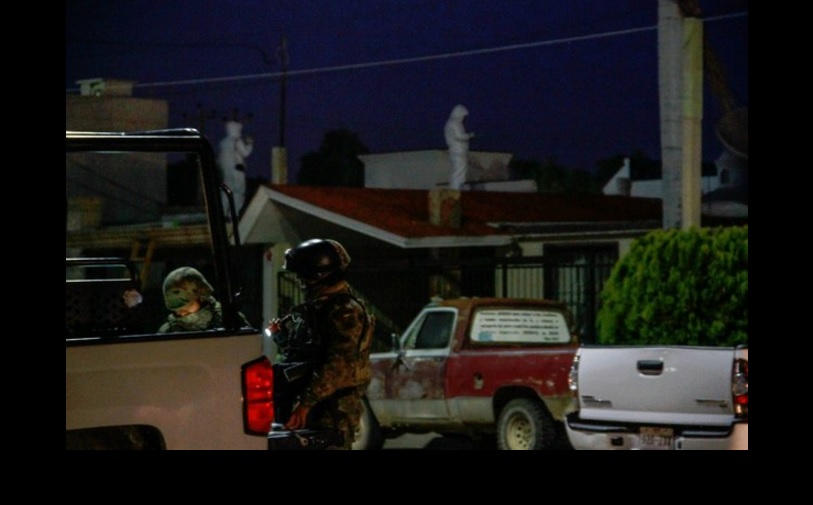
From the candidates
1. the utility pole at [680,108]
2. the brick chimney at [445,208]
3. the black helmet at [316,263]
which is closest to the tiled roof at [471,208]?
the brick chimney at [445,208]

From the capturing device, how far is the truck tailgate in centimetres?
1174

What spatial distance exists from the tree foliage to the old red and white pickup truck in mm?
49135

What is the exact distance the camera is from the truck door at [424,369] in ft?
47.9

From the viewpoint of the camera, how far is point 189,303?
881 cm

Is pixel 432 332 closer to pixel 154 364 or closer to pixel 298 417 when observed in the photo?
pixel 298 417

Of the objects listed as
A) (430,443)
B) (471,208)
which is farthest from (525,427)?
(471,208)

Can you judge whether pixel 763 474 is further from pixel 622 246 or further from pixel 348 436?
pixel 622 246

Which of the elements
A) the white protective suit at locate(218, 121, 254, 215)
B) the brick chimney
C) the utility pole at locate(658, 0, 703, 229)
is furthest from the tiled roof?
the white protective suit at locate(218, 121, 254, 215)

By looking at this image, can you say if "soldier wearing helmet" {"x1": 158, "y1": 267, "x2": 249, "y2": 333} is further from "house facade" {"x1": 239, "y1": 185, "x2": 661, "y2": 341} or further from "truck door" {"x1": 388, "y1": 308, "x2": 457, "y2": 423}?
"house facade" {"x1": 239, "y1": 185, "x2": 661, "y2": 341}

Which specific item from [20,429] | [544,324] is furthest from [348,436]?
[544,324]

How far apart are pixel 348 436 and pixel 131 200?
35.6 m

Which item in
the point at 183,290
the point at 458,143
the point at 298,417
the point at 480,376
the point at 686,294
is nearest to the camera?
A: the point at 298,417

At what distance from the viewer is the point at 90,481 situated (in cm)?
739

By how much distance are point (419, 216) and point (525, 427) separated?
1417 centimetres
